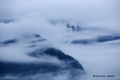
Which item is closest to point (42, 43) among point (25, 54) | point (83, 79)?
point (25, 54)

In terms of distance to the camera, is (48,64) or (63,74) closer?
(63,74)

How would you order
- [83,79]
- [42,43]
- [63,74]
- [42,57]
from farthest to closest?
[42,57] < [42,43] < [63,74] < [83,79]

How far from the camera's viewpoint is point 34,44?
11586 mm

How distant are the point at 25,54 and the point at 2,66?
2.28m

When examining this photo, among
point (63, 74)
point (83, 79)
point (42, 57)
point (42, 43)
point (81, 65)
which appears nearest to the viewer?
point (83, 79)

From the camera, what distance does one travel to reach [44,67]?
11.6 m

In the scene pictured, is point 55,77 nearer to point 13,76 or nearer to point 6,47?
point 13,76

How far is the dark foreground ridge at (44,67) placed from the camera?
34.9ft

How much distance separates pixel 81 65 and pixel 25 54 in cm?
502

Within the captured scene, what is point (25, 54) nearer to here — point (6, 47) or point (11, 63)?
point (11, 63)

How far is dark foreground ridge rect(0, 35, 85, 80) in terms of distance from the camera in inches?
419

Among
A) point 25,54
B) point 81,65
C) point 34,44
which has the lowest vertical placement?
point 81,65

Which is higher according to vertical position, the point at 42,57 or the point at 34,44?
the point at 34,44

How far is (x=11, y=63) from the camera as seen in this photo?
1216 cm
